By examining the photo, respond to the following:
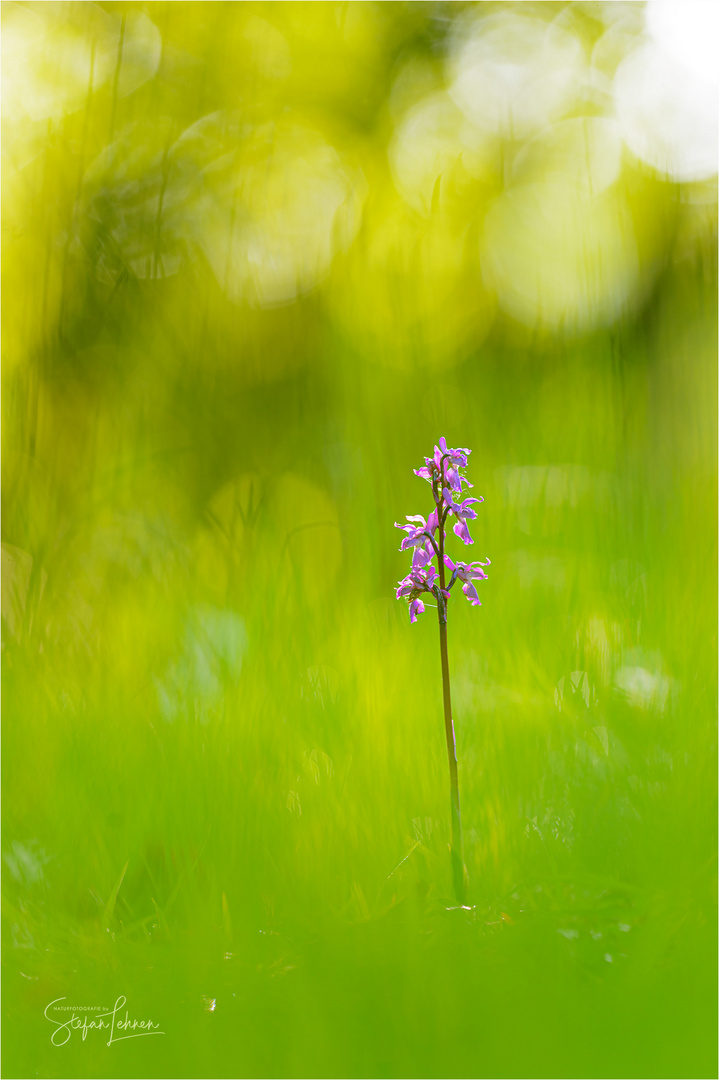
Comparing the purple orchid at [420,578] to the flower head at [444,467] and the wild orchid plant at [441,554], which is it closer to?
the wild orchid plant at [441,554]

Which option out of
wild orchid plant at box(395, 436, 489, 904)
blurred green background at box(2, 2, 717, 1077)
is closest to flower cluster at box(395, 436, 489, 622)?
wild orchid plant at box(395, 436, 489, 904)

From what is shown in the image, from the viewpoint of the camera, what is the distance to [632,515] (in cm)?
95

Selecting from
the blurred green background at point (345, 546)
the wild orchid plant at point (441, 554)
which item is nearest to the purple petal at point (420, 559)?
the wild orchid plant at point (441, 554)

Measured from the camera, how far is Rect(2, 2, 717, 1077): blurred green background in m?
0.66

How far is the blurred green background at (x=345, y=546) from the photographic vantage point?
0.66 m

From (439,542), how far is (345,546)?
238 millimetres

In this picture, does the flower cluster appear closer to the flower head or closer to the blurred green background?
the flower head

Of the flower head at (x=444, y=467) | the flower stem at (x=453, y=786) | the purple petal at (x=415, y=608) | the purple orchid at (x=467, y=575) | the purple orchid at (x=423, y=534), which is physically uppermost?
the flower head at (x=444, y=467)

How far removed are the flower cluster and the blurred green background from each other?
0.44 feet

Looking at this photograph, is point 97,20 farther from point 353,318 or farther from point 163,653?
point 163,653

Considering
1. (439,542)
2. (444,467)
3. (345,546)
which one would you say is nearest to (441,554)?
(439,542)

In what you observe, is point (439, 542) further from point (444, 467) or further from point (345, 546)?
point (345, 546)

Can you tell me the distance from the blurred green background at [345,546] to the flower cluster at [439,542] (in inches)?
5.2

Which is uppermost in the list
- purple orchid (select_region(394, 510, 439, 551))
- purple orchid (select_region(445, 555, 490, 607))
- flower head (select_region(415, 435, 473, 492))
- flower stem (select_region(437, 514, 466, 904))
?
flower head (select_region(415, 435, 473, 492))
